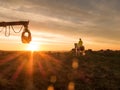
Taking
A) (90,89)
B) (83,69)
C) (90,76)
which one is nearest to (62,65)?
(83,69)

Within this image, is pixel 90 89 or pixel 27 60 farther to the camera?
pixel 27 60

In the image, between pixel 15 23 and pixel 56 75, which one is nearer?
pixel 15 23

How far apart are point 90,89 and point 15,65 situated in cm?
1154

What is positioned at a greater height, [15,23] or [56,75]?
[15,23]

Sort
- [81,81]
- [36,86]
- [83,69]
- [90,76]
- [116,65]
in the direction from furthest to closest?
[116,65] → [83,69] → [90,76] → [81,81] → [36,86]

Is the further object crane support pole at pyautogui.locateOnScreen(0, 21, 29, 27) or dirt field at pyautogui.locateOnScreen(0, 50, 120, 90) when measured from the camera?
dirt field at pyautogui.locateOnScreen(0, 50, 120, 90)

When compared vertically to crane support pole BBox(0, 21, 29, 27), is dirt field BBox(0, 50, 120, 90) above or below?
below

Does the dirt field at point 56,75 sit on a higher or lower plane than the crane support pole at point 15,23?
lower

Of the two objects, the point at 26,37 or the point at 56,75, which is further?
the point at 56,75

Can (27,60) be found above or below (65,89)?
above

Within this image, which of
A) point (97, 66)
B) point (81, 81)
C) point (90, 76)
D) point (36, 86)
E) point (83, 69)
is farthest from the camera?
point (97, 66)

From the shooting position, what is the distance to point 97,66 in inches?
1938

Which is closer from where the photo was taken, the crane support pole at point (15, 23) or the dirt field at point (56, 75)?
the crane support pole at point (15, 23)

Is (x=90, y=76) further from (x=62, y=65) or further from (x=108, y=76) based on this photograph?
(x=62, y=65)
